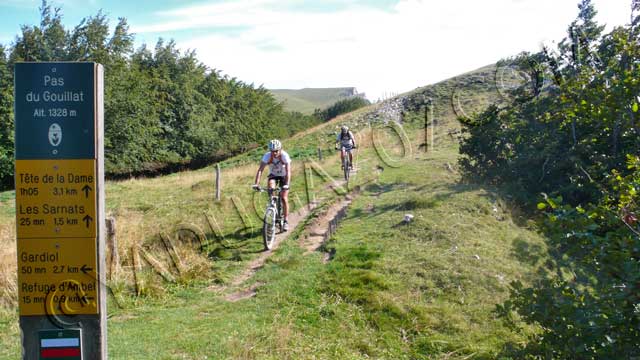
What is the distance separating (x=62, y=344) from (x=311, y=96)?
539 ft

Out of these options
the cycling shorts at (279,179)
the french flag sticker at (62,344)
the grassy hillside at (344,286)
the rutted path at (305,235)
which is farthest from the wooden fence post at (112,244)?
the french flag sticker at (62,344)

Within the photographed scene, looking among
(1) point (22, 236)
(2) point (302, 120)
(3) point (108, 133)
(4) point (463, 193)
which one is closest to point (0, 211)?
(4) point (463, 193)

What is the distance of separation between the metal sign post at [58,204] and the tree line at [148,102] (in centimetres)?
3558

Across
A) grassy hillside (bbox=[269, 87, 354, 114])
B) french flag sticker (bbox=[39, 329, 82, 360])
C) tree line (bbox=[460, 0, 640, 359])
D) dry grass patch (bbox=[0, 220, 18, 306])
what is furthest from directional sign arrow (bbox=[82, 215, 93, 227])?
grassy hillside (bbox=[269, 87, 354, 114])

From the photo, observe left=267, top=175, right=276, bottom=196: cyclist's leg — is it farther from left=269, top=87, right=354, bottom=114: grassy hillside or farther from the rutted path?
left=269, top=87, right=354, bottom=114: grassy hillside

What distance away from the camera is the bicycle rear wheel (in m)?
9.59

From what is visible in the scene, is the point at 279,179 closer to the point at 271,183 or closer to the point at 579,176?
the point at 271,183

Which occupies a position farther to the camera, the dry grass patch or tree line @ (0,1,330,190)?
tree line @ (0,1,330,190)

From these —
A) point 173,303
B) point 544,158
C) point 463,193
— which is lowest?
point 173,303

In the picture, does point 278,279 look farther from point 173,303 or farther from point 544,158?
point 544,158

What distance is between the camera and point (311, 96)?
165375mm

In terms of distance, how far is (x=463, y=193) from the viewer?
40.9ft

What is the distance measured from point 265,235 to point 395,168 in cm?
995

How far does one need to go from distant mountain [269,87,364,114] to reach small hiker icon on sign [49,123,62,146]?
432 feet
